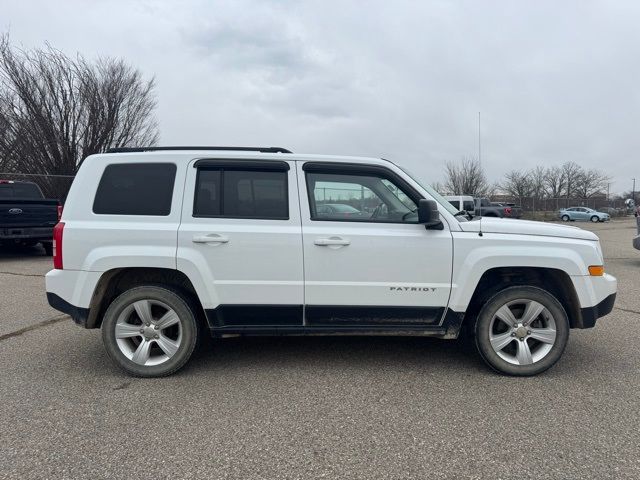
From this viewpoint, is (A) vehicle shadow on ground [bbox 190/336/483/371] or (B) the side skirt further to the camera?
(A) vehicle shadow on ground [bbox 190/336/483/371]

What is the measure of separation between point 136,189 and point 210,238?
803mm

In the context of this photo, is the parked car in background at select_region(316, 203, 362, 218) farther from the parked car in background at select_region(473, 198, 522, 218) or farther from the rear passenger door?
the parked car in background at select_region(473, 198, 522, 218)

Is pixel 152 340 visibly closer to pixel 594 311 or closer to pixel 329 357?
pixel 329 357

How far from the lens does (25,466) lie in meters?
2.52

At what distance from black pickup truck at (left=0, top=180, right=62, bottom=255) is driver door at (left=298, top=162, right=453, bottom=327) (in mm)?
9609

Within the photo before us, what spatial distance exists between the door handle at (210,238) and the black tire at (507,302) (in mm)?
2260

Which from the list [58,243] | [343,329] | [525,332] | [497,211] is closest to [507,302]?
[525,332]

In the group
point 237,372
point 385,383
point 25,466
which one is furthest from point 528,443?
point 25,466

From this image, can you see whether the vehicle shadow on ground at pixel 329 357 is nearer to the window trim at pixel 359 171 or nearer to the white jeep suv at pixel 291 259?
the white jeep suv at pixel 291 259

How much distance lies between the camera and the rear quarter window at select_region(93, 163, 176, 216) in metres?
3.72

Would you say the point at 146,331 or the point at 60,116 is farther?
the point at 60,116

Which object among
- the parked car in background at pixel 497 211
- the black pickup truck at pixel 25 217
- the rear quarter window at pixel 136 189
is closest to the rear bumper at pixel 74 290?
the rear quarter window at pixel 136 189

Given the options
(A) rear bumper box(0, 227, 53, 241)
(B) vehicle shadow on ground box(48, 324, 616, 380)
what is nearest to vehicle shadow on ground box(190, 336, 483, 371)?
(B) vehicle shadow on ground box(48, 324, 616, 380)

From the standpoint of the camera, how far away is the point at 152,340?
377 cm
